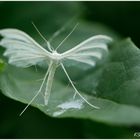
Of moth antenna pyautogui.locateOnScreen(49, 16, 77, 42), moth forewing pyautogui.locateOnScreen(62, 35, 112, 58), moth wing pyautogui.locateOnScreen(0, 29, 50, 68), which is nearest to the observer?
moth wing pyautogui.locateOnScreen(0, 29, 50, 68)

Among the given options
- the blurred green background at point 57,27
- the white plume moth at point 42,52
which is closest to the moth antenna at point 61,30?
the blurred green background at point 57,27

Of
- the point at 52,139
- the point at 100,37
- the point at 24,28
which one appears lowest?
the point at 52,139

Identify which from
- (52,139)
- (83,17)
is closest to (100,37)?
(52,139)

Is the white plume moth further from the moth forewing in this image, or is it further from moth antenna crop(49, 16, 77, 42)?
moth antenna crop(49, 16, 77, 42)

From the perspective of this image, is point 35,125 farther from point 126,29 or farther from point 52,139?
point 126,29

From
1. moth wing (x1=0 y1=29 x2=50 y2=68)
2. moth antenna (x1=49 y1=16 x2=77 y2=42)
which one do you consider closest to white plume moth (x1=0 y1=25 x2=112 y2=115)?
moth wing (x1=0 y1=29 x2=50 y2=68)

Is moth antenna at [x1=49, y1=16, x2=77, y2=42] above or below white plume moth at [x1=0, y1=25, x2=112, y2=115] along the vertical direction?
above
